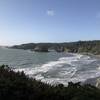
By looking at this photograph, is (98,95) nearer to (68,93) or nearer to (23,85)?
(68,93)

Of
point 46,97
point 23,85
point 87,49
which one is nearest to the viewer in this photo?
point 46,97

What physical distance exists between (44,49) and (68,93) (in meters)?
127

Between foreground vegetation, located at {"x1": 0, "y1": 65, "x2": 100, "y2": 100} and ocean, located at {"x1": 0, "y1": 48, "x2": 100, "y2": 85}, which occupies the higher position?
foreground vegetation, located at {"x1": 0, "y1": 65, "x2": 100, "y2": 100}

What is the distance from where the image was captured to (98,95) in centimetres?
636

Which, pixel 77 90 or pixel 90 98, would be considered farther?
pixel 77 90

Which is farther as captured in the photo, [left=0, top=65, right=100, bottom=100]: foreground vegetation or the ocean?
the ocean

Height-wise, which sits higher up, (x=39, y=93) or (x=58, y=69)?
(x=39, y=93)

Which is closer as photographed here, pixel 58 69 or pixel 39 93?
pixel 39 93

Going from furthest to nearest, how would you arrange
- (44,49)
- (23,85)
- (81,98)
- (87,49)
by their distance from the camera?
1. (44,49)
2. (87,49)
3. (23,85)
4. (81,98)

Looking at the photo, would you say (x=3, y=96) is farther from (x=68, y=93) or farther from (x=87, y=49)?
(x=87, y=49)

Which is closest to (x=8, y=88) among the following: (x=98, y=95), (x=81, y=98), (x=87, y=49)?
(x=81, y=98)

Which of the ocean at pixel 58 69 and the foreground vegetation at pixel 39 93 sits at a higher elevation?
the foreground vegetation at pixel 39 93

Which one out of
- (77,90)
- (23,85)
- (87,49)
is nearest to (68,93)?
(77,90)

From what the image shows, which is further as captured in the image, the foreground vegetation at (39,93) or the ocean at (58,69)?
the ocean at (58,69)
